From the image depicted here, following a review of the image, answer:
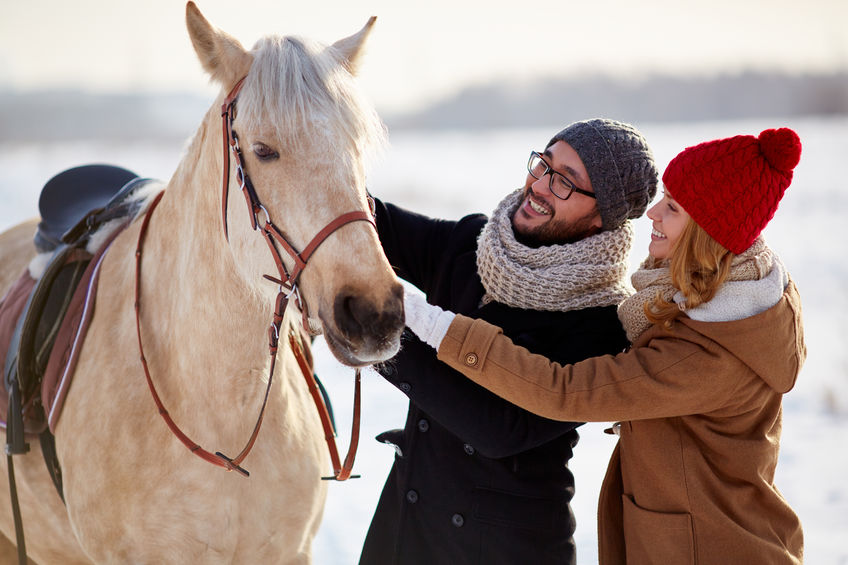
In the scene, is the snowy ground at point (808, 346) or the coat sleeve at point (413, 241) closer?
the coat sleeve at point (413, 241)

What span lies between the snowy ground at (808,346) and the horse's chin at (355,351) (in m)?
0.24

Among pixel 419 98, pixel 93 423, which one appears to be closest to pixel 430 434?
pixel 93 423

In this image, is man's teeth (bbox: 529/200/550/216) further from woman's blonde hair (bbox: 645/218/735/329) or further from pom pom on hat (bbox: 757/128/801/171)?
pom pom on hat (bbox: 757/128/801/171)

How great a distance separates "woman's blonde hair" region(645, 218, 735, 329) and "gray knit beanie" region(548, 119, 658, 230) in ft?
0.83

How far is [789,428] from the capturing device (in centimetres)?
513

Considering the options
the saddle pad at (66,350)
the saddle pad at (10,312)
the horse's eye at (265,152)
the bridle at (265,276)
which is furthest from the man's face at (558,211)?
the saddle pad at (10,312)

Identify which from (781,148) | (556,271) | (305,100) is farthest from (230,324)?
(781,148)

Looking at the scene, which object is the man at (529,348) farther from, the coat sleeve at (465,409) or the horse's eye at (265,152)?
the horse's eye at (265,152)

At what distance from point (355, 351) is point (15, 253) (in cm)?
244

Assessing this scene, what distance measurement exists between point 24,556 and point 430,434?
1392 millimetres

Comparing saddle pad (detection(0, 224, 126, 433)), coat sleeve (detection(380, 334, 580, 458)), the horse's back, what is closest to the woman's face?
coat sleeve (detection(380, 334, 580, 458))

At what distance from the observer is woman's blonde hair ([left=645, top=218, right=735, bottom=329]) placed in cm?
168

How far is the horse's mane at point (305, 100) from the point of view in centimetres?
160

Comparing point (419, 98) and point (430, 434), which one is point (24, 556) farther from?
point (419, 98)
